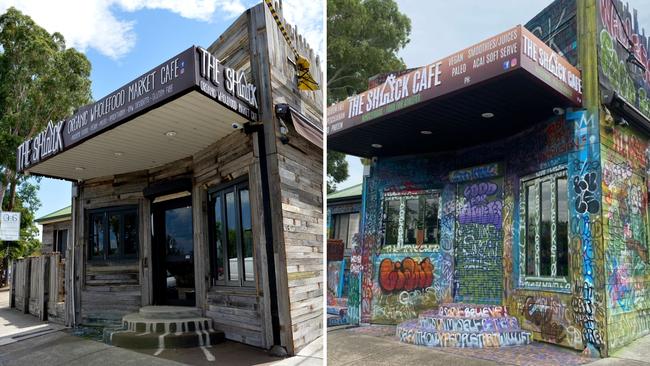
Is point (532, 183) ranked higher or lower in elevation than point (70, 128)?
lower

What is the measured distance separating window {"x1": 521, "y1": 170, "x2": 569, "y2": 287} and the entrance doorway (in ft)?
16.2

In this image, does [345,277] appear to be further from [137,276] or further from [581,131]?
[581,131]

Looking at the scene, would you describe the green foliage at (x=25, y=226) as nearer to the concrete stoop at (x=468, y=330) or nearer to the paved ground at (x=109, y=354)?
the paved ground at (x=109, y=354)

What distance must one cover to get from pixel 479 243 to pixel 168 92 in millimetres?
5808

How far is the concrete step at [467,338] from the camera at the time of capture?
21.8ft

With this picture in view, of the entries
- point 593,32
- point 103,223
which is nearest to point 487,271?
point 593,32

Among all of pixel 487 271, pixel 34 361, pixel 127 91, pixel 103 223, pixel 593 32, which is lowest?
pixel 34 361

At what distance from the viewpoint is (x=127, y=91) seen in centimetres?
524

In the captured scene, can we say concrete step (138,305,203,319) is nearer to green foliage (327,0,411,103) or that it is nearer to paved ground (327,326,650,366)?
paved ground (327,326,650,366)

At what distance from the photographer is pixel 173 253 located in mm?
7453

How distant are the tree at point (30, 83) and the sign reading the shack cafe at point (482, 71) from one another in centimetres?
910

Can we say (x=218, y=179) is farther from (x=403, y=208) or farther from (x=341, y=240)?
(x=341, y=240)

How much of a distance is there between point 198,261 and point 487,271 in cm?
466

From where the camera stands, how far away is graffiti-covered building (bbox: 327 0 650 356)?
610cm
